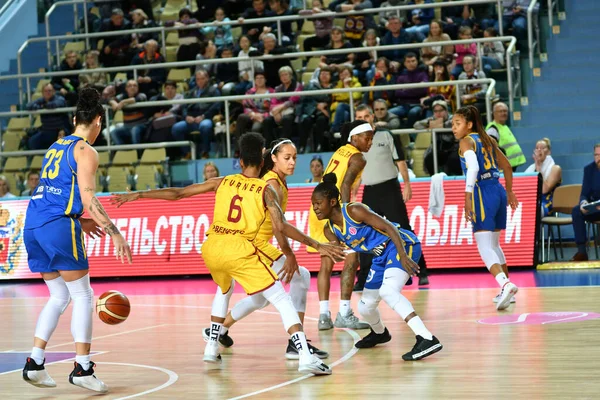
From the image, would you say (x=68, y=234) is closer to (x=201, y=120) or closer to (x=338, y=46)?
(x=201, y=120)

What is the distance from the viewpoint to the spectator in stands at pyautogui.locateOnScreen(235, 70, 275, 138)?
54.3 feet

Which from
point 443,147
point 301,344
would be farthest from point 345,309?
point 443,147

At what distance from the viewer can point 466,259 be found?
46.2ft

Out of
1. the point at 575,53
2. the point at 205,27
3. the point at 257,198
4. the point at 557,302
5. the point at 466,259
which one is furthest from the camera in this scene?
the point at 205,27

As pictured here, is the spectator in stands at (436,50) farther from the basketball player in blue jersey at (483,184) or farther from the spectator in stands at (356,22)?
the basketball player in blue jersey at (483,184)

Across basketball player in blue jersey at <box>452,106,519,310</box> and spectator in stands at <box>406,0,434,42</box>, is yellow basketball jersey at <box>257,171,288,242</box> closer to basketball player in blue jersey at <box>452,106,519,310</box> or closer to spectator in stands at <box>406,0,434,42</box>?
basketball player in blue jersey at <box>452,106,519,310</box>

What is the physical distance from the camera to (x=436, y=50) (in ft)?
56.4

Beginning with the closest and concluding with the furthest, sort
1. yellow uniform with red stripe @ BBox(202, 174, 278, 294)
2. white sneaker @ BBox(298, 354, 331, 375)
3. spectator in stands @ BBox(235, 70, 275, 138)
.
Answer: white sneaker @ BBox(298, 354, 331, 375) → yellow uniform with red stripe @ BBox(202, 174, 278, 294) → spectator in stands @ BBox(235, 70, 275, 138)

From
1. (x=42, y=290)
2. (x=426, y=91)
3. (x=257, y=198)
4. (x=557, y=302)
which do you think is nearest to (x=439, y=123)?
(x=426, y=91)

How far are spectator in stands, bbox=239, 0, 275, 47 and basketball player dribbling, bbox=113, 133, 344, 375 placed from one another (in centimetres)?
1226

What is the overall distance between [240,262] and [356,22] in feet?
39.6

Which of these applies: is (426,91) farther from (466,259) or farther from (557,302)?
(557,302)

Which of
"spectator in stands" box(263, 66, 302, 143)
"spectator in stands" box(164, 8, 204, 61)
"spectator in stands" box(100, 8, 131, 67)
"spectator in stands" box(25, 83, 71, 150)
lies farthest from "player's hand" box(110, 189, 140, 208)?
"spectator in stands" box(100, 8, 131, 67)

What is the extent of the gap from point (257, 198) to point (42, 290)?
8.36m
